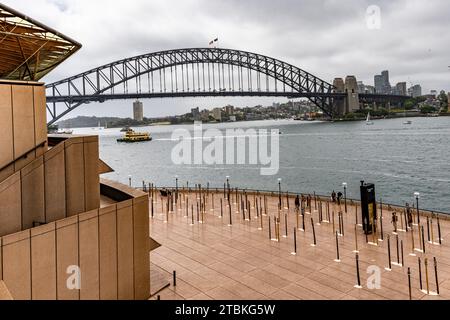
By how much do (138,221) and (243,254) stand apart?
171 inches

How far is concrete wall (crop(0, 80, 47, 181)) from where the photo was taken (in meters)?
6.93

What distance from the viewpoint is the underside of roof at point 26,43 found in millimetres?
8203

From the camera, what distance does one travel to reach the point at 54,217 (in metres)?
7.46

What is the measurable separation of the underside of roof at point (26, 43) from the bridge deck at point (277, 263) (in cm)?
648

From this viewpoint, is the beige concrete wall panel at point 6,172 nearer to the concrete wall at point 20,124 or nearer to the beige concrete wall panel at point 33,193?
the concrete wall at point 20,124

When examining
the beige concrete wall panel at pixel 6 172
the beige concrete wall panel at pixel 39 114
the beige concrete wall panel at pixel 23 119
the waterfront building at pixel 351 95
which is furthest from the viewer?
the waterfront building at pixel 351 95

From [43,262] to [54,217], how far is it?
1.12 metres

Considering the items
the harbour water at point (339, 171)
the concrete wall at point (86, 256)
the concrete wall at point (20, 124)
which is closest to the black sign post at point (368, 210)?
the concrete wall at point (86, 256)

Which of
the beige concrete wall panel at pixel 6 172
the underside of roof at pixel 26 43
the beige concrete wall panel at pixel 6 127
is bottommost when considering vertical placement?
the beige concrete wall panel at pixel 6 172

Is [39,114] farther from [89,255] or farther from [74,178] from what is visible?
[89,255]

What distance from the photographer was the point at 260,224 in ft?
48.2

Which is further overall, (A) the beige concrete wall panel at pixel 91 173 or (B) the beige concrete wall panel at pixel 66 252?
(A) the beige concrete wall panel at pixel 91 173

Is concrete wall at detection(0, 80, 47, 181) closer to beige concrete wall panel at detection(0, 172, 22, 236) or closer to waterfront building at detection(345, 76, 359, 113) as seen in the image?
beige concrete wall panel at detection(0, 172, 22, 236)

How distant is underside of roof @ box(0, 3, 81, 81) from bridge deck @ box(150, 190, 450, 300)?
21.3ft
